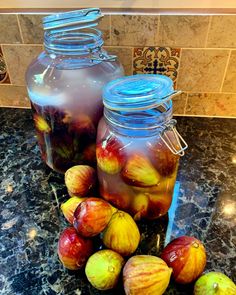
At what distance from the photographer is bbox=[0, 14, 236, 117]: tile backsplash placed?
0.67 meters

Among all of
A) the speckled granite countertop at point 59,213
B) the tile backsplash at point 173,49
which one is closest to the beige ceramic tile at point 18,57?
the tile backsplash at point 173,49

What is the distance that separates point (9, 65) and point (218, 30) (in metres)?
0.51

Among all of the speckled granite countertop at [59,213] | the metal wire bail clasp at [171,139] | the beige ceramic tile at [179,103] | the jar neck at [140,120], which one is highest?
the jar neck at [140,120]

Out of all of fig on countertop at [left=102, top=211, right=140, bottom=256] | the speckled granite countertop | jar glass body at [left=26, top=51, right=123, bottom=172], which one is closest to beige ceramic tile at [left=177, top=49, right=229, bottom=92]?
the speckled granite countertop

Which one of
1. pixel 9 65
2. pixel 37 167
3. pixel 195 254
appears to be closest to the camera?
pixel 195 254

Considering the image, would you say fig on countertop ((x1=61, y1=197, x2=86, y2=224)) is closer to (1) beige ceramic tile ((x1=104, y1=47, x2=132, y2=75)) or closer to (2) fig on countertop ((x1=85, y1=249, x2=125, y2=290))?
(2) fig on countertop ((x1=85, y1=249, x2=125, y2=290))

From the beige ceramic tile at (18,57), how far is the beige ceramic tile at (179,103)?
14.3 inches

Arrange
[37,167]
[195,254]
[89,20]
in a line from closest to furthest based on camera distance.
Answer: [195,254], [89,20], [37,167]

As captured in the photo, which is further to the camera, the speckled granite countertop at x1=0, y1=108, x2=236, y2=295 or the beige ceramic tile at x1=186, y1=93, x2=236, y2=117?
the beige ceramic tile at x1=186, y1=93, x2=236, y2=117

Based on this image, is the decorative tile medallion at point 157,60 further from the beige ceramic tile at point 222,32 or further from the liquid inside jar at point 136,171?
the liquid inside jar at point 136,171

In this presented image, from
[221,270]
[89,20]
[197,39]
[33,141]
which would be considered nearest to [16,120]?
[33,141]

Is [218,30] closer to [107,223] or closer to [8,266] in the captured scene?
[107,223]

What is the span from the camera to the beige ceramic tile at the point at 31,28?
69cm

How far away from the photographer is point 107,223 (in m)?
0.43
